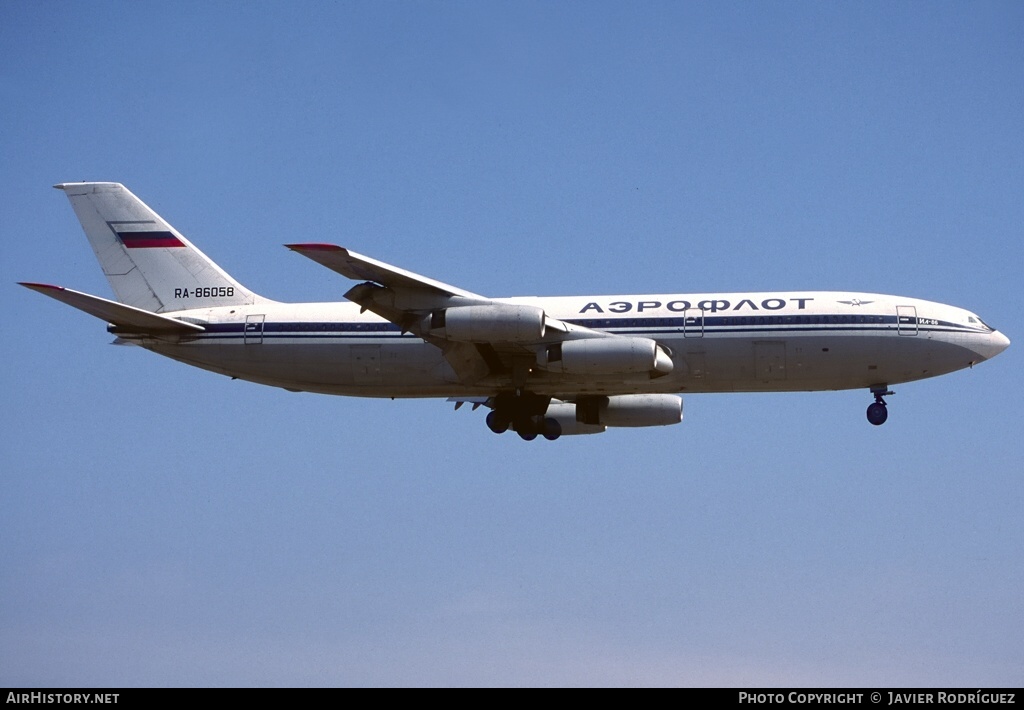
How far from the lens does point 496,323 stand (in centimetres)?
4750

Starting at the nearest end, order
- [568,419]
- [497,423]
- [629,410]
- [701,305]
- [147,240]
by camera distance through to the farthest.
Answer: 1. [701,305]
2. [497,423]
3. [629,410]
4. [147,240]
5. [568,419]

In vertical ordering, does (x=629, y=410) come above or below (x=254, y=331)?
below

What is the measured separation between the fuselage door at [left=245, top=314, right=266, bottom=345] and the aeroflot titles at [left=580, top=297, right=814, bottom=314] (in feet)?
38.6

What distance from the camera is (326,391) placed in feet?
173

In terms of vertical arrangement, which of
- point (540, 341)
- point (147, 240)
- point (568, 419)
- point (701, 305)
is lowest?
point (568, 419)

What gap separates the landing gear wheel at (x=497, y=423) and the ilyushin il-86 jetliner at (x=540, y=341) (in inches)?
1.9

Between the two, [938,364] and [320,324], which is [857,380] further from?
[320,324]

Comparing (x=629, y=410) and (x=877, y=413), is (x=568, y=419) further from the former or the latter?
(x=877, y=413)

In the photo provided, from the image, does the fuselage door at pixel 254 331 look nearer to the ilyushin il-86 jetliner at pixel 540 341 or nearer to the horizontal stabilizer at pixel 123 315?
the ilyushin il-86 jetliner at pixel 540 341

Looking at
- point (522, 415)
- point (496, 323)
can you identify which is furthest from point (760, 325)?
point (522, 415)

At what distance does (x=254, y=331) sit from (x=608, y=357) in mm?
13381

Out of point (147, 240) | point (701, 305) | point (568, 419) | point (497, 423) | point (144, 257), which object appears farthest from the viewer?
point (568, 419)
